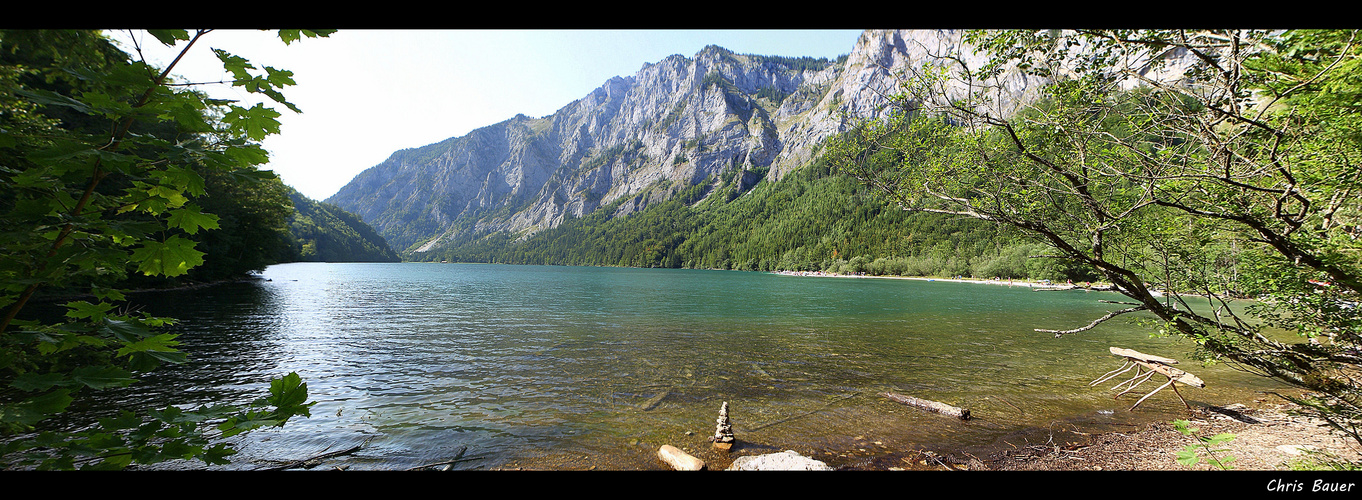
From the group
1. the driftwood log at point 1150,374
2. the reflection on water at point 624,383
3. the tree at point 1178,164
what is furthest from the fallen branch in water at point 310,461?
the driftwood log at point 1150,374

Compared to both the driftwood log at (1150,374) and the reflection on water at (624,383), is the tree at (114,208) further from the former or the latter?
the driftwood log at (1150,374)

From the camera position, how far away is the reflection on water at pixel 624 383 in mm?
10641

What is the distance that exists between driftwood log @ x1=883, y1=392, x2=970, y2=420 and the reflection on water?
1.29ft

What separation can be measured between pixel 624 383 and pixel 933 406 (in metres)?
8.93

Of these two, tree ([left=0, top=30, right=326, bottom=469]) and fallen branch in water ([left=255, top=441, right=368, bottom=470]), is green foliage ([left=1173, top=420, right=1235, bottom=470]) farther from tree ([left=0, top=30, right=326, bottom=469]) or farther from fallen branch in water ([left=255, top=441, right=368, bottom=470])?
fallen branch in water ([left=255, top=441, right=368, bottom=470])

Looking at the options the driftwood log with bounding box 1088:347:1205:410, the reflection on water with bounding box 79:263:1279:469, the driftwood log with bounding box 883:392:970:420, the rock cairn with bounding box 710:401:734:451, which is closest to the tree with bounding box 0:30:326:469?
the reflection on water with bounding box 79:263:1279:469

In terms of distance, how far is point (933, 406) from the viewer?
12750mm

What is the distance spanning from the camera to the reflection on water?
10.6 metres

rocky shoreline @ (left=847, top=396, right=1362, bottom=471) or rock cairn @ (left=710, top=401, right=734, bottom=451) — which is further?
rock cairn @ (left=710, top=401, right=734, bottom=451)

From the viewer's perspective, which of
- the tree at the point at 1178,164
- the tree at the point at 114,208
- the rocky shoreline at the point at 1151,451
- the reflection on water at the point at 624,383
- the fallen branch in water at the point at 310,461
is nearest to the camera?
the tree at the point at 114,208

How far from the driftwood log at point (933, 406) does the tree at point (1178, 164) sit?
537 cm
